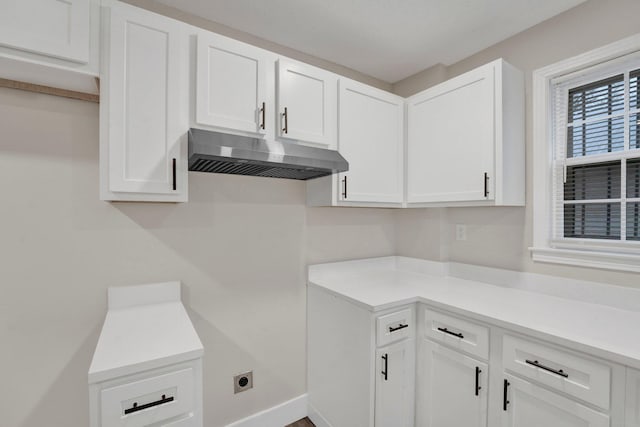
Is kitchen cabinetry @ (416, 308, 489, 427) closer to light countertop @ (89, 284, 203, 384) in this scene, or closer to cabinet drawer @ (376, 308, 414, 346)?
cabinet drawer @ (376, 308, 414, 346)

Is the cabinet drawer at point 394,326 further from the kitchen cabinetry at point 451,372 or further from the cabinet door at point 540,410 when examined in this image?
the cabinet door at point 540,410

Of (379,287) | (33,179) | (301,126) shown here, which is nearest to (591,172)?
(379,287)

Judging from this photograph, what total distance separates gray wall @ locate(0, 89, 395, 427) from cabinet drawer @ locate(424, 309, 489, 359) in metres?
0.89

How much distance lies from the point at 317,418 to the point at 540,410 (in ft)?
4.45

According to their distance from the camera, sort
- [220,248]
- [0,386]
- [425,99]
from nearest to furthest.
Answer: [0,386] < [220,248] < [425,99]

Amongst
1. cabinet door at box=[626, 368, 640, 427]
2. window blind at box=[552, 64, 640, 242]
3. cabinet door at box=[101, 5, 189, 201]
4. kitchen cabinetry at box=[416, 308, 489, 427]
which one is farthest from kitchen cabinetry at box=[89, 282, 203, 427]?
window blind at box=[552, 64, 640, 242]

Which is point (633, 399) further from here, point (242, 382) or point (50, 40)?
point (50, 40)

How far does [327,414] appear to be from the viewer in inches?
77.4

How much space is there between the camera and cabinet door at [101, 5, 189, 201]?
4.21 ft

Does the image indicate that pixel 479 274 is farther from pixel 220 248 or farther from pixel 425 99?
pixel 220 248

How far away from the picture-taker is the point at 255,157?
140 centimetres

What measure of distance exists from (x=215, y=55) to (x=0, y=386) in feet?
5.95

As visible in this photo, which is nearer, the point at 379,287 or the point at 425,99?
the point at 379,287

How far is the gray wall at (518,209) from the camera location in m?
1.61
